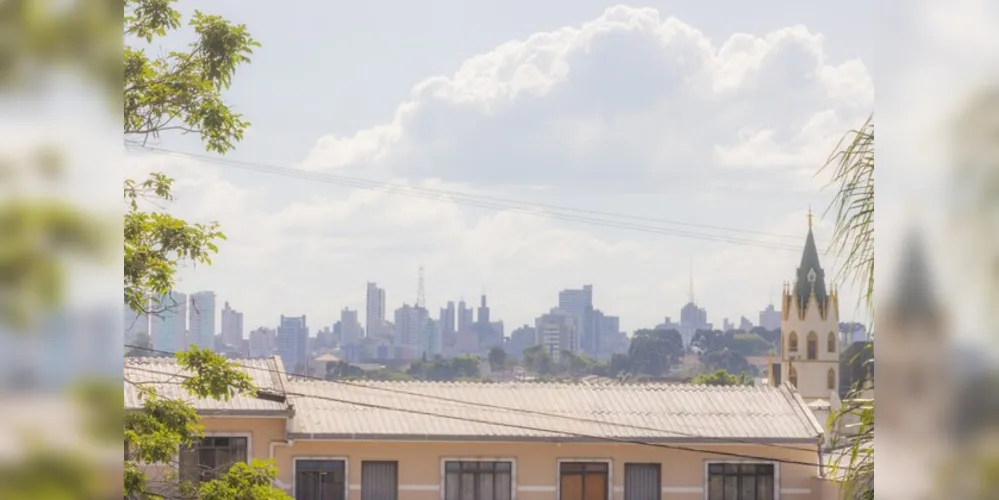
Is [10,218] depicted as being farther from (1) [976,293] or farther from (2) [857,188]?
(2) [857,188]

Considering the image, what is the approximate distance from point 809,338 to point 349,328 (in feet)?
25.9

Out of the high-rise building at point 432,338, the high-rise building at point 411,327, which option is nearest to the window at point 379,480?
the high-rise building at point 411,327

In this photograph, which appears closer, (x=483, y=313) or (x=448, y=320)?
(x=448, y=320)

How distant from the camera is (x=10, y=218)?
1.94ft

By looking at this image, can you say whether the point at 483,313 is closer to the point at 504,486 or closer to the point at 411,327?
the point at 411,327

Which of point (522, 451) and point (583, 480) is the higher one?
point (522, 451)

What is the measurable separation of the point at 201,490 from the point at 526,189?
21.8m

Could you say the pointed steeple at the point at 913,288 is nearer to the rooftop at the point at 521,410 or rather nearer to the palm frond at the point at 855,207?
the palm frond at the point at 855,207

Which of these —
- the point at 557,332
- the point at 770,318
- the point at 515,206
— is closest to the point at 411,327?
the point at 557,332

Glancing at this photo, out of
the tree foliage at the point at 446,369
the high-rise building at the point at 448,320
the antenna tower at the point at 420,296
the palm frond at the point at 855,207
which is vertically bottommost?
the tree foliage at the point at 446,369

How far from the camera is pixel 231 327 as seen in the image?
58.3ft

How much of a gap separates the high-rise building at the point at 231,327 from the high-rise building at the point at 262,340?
228 mm

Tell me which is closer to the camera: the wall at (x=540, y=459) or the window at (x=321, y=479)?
the window at (x=321, y=479)

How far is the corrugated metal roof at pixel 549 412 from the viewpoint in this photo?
6.18 metres
